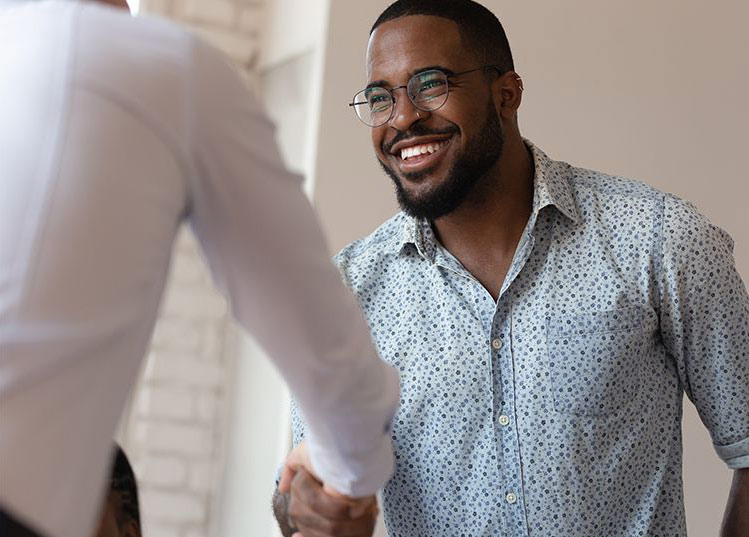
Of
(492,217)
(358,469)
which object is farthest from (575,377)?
(358,469)

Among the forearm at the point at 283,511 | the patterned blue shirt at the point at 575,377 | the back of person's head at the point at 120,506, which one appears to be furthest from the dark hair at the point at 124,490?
the patterned blue shirt at the point at 575,377

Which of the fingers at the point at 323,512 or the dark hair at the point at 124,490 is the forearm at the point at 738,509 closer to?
the fingers at the point at 323,512

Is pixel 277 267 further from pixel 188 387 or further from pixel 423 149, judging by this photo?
pixel 188 387

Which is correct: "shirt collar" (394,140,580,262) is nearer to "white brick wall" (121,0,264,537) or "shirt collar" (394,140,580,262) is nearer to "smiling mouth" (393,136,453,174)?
"smiling mouth" (393,136,453,174)

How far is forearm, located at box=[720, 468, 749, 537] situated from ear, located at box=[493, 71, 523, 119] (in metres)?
0.78

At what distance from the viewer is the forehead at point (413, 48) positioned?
2256 millimetres

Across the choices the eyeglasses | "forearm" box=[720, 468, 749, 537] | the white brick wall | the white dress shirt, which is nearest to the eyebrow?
the eyeglasses

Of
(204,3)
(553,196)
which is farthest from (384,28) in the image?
(204,3)

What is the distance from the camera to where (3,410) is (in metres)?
0.81

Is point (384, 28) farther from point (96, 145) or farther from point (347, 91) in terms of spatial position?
point (96, 145)

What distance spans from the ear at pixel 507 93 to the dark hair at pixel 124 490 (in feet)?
3.15

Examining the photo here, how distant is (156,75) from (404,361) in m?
1.38

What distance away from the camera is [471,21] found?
7.72 ft

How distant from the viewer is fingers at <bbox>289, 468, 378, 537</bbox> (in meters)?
1.58
